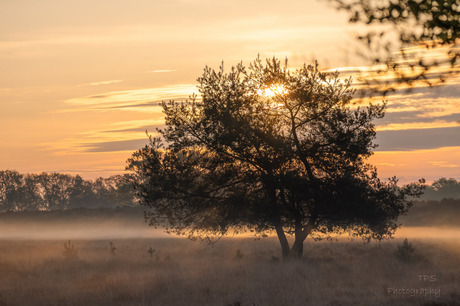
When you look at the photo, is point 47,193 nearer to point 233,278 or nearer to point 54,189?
point 54,189

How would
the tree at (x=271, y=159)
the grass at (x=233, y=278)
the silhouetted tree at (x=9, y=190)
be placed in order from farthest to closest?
the silhouetted tree at (x=9, y=190), the tree at (x=271, y=159), the grass at (x=233, y=278)

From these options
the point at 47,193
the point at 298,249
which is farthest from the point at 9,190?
the point at 298,249

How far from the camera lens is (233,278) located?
23266 mm

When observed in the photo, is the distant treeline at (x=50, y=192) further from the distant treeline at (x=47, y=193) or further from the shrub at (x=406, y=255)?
the shrub at (x=406, y=255)

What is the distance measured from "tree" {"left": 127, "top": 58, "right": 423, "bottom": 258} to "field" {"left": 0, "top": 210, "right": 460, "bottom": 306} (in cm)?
244

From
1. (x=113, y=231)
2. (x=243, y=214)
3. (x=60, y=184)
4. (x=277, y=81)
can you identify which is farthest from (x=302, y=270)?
(x=60, y=184)

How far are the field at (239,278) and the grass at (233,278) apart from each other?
4cm

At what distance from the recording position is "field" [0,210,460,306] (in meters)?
19.4

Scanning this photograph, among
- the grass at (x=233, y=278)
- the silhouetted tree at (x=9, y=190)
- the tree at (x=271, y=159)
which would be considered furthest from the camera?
the silhouetted tree at (x=9, y=190)

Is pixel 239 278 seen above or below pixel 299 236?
below

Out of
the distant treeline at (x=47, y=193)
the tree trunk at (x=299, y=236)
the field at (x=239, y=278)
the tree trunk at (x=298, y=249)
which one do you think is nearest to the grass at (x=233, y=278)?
the field at (x=239, y=278)

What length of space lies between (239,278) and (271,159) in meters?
5.71

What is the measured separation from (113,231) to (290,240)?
102 feet

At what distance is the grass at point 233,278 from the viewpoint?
1938 centimetres
